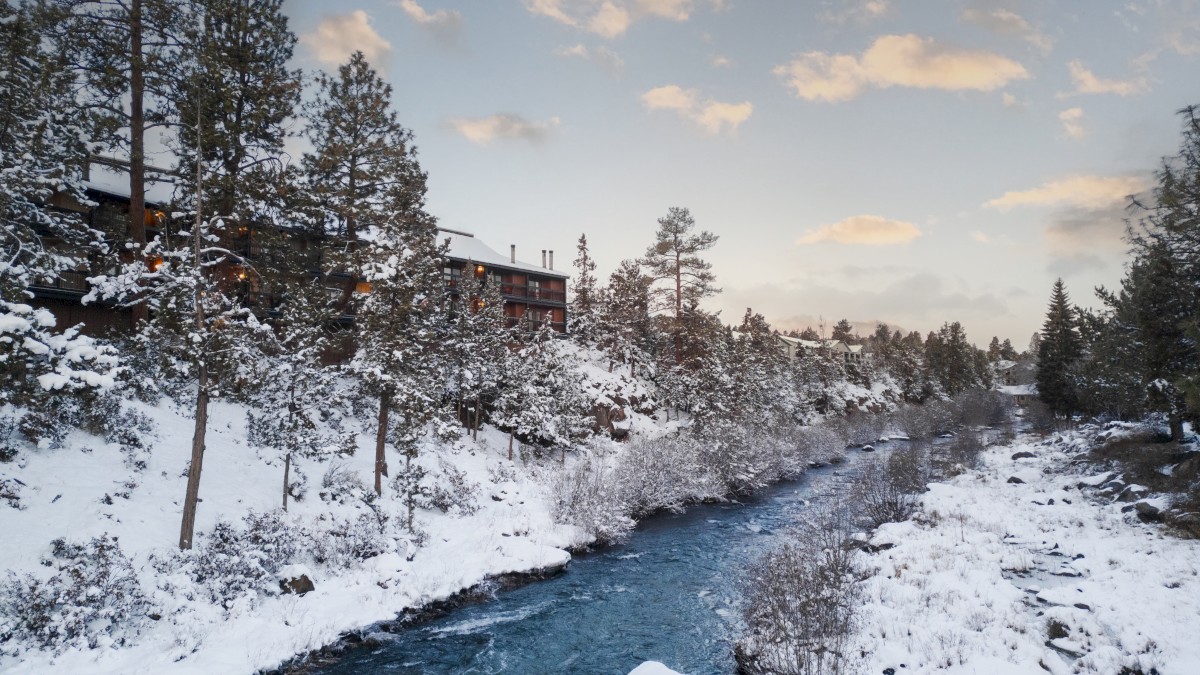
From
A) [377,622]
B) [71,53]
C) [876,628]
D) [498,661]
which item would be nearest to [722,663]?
[876,628]

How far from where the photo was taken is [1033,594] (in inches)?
521

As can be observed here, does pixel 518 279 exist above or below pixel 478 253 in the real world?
below

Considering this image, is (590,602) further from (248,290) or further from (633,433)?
(633,433)

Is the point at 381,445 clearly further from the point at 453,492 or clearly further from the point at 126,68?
the point at 126,68

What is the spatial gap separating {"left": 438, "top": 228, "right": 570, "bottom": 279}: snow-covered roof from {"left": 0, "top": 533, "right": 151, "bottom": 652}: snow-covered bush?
128 feet

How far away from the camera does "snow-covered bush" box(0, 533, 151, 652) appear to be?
10570 mm

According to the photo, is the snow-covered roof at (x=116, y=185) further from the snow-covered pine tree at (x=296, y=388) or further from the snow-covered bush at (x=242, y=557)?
the snow-covered bush at (x=242, y=557)

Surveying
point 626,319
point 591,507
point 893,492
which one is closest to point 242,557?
point 591,507

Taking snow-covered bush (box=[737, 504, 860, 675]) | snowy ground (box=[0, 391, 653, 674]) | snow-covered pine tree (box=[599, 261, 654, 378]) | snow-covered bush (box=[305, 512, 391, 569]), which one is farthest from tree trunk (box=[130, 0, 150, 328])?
snow-covered pine tree (box=[599, 261, 654, 378])

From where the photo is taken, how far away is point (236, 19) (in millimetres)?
23469

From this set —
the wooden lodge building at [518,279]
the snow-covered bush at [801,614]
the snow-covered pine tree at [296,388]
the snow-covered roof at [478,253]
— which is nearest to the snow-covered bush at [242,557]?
the snow-covered pine tree at [296,388]

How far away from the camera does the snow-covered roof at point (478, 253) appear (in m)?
51.9

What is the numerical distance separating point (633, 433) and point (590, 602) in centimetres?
2551

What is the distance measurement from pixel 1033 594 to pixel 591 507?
15.6m
